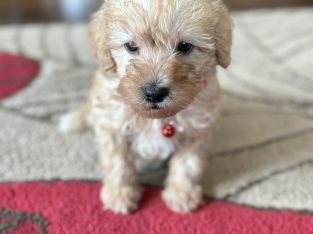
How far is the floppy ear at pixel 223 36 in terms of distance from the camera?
1.70m

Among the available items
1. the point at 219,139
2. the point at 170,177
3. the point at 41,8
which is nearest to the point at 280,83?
the point at 219,139

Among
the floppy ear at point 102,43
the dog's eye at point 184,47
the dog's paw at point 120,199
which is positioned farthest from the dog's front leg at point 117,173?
the dog's eye at point 184,47

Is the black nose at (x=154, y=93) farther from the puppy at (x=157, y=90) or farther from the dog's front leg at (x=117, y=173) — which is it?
the dog's front leg at (x=117, y=173)

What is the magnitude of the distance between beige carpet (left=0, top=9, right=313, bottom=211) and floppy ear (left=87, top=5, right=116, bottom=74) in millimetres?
599

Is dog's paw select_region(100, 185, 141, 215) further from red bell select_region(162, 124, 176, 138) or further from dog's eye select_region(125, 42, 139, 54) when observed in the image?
dog's eye select_region(125, 42, 139, 54)

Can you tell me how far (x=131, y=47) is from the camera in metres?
1.68

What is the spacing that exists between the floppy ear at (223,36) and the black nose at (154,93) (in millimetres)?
301

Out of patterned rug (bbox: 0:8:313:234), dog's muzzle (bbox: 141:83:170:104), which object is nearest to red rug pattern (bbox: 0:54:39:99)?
patterned rug (bbox: 0:8:313:234)

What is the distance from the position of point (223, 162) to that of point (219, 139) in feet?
0.60

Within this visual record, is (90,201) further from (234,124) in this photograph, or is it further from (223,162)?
(234,124)

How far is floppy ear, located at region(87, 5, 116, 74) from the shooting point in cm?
176

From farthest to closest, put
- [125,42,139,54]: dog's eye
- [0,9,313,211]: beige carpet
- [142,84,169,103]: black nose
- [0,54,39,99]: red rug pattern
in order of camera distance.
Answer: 1. [0,54,39,99]: red rug pattern
2. [0,9,313,211]: beige carpet
3. [125,42,139,54]: dog's eye
4. [142,84,169,103]: black nose

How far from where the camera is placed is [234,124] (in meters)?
2.51

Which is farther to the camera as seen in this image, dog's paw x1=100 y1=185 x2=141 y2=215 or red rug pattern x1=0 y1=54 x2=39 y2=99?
red rug pattern x1=0 y1=54 x2=39 y2=99
